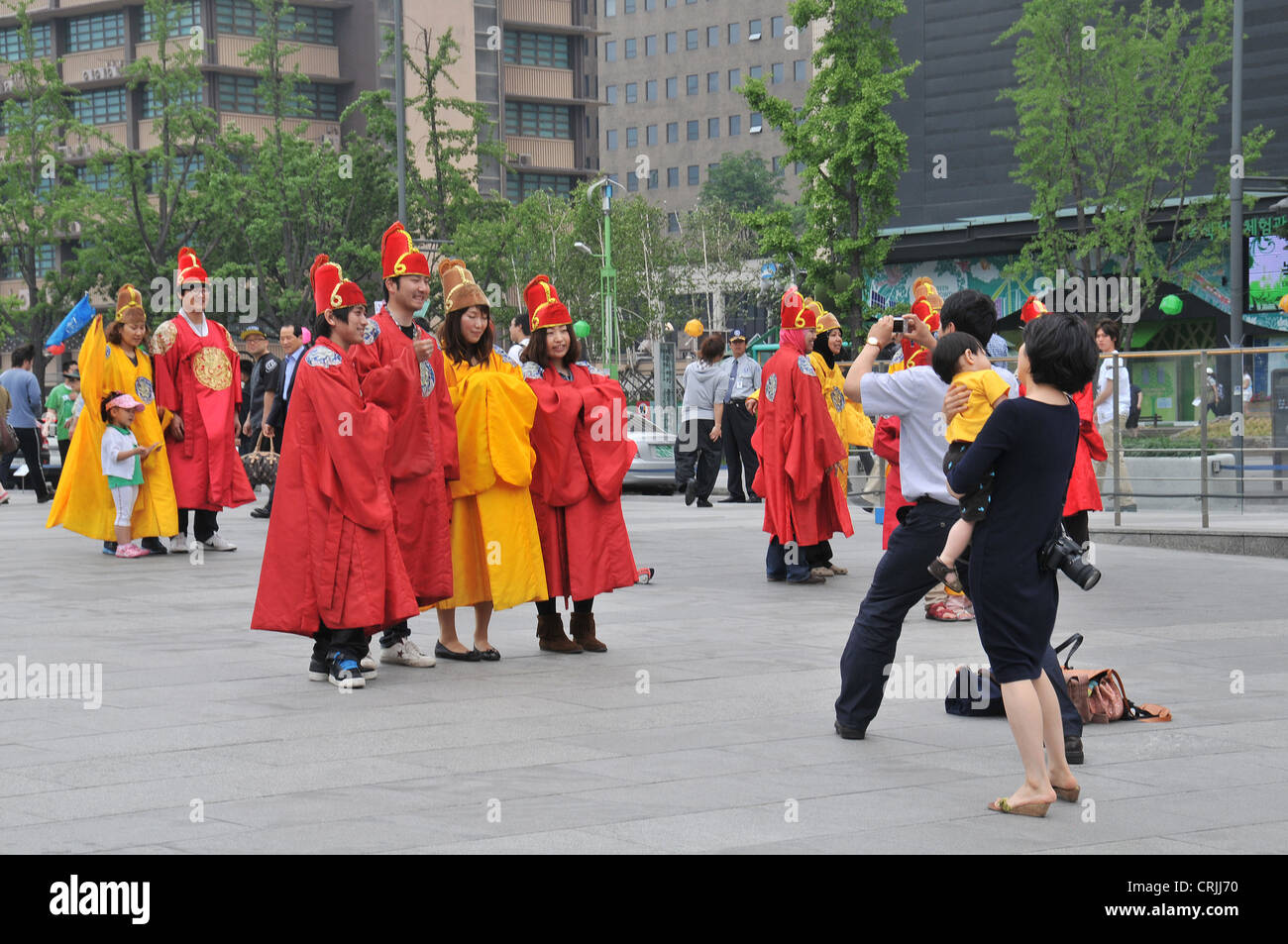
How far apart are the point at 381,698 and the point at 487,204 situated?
1430 inches

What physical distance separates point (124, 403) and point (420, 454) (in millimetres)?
6321

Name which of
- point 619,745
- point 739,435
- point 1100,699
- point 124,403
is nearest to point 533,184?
point 739,435

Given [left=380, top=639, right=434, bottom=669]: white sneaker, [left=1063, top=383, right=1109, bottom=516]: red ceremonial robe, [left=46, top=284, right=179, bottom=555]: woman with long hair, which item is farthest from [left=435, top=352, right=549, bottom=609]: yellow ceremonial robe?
[left=46, top=284, right=179, bottom=555]: woman with long hair

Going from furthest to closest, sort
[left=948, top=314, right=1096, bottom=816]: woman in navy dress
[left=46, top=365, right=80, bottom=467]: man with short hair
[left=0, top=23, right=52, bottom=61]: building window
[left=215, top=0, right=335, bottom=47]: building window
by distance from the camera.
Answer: [left=0, top=23, right=52, bottom=61]: building window, [left=215, top=0, right=335, bottom=47]: building window, [left=46, top=365, right=80, bottom=467]: man with short hair, [left=948, top=314, right=1096, bottom=816]: woman in navy dress

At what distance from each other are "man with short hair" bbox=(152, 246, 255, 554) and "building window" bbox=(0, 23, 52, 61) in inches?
2231

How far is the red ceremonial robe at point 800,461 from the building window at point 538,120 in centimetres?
6045

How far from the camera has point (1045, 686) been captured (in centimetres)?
567

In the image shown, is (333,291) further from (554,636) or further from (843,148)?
(843,148)

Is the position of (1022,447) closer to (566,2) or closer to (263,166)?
(263,166)

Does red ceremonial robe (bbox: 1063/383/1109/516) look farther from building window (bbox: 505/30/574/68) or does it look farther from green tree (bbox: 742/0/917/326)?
building window (bbox: 505/30/574/68)

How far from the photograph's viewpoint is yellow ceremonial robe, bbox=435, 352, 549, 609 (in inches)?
340

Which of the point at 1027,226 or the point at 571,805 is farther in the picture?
the point at 1027,226

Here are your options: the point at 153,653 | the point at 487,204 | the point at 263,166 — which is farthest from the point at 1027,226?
the point at 153,653
